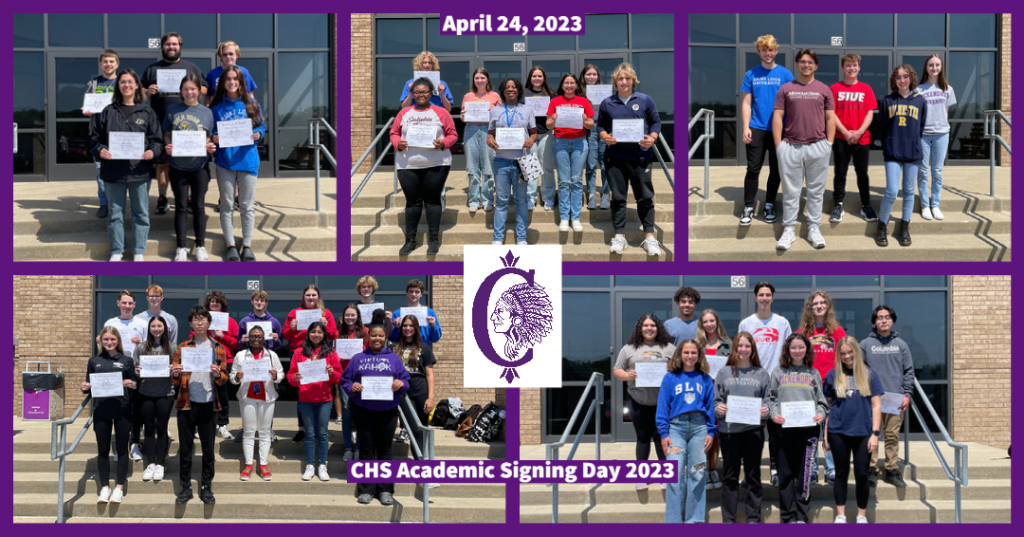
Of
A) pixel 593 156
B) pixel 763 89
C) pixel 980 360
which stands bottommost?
pixel 980 360

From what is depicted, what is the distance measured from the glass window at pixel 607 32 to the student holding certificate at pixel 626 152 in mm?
4901

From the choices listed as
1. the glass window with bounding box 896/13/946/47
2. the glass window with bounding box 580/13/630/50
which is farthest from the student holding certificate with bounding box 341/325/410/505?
the glass window with bounding box 896/13/946/47

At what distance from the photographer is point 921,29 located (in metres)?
15.6

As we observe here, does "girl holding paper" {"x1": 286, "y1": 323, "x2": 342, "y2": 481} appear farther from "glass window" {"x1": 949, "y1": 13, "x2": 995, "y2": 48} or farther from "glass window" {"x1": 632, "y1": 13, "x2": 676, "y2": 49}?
"glass window" {"x1": 949, "y1": 13, "x2": 995, "y2": 48}

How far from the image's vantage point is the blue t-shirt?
10617 mm

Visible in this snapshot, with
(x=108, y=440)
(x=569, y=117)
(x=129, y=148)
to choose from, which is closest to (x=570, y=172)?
(x=569, y=117)

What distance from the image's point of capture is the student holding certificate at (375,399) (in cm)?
976

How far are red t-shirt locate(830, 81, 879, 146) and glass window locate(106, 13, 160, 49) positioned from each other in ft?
30.3

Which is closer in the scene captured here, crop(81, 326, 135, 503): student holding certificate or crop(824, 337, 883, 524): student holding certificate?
crop(824, 337, 883, 524): student holding certificate

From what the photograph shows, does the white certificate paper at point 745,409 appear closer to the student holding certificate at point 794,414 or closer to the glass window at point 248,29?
the student holding certificate at point 794,414

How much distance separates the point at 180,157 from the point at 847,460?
6495mm

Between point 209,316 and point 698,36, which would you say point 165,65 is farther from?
point 698,36

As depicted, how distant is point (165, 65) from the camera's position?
10.2 metres

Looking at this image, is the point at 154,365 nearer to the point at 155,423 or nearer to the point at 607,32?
the point at 155,423
